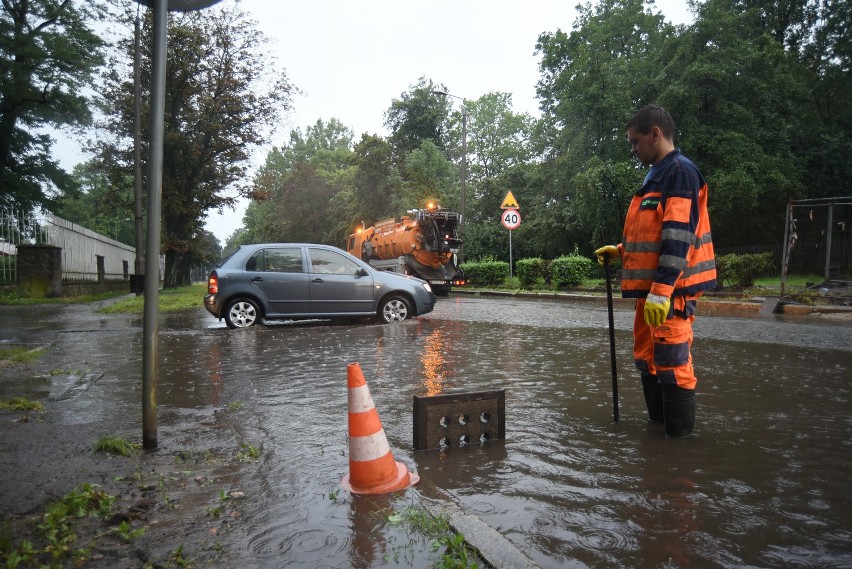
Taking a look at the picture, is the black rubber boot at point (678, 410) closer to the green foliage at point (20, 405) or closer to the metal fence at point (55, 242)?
the green foliage at point (20, 405)

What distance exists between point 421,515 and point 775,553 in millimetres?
1427

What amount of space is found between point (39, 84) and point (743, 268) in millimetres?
23485

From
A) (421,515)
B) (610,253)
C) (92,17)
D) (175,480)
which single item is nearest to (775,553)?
(421,515)

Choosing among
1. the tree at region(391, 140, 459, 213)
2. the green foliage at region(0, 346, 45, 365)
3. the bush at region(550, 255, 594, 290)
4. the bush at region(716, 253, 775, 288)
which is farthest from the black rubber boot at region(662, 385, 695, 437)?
the tree at region(391, 140, 459, 213)

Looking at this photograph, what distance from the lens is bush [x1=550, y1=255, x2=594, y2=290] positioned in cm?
2134

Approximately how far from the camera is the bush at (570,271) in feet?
70.0

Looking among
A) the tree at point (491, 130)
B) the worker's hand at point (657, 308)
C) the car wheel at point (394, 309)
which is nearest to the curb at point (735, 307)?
the car wheel at point (394, 309)

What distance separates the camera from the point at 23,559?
231 cm

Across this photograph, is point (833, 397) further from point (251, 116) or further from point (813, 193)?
point (251, 116)

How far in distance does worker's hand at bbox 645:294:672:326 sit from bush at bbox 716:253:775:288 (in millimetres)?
14177

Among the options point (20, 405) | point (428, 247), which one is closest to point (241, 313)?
point (20, 405)

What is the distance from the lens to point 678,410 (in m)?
3.98

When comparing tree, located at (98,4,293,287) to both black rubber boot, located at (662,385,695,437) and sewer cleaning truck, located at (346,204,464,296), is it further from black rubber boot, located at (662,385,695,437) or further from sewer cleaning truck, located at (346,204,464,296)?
black rubber boot, located at (662,385,695,437)

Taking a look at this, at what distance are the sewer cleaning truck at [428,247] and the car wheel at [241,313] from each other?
37.0ft
